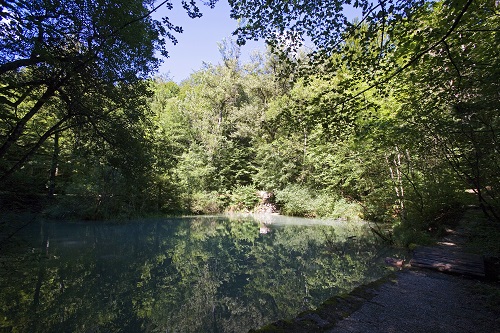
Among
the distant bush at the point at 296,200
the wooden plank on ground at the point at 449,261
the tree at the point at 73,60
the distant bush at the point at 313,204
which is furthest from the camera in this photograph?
the distant bush at the point at 296,200

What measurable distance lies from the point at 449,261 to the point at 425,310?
2.90 metres

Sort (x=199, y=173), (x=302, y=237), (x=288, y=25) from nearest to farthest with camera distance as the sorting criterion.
→ 1. (x=288, y=25)
2. (x=302, y=237)
3. (x=199, y=173)

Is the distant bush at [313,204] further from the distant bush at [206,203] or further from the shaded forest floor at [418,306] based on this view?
the shaded forest floor at [418,306]

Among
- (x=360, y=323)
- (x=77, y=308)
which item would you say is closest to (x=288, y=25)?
(x=360, y=323)

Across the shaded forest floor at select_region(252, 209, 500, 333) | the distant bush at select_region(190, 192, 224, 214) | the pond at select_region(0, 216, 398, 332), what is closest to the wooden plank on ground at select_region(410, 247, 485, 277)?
the shaded forest floor at select_region(252, 209, 500, 333)

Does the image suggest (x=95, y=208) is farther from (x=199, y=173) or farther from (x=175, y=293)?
(x=175, y=293)

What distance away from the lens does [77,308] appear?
15.0ft

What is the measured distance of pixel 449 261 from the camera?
5.95 meters

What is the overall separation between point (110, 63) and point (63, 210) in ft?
38.1

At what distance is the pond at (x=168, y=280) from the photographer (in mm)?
4254

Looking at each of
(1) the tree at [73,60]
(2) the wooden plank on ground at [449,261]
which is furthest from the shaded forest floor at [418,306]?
(1) the tree at [73,60]

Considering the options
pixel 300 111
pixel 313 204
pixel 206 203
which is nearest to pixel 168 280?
pixel 300 111

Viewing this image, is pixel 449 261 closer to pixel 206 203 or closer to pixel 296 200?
pixel 296 200

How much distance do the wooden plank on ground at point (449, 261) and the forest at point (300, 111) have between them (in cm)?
99
